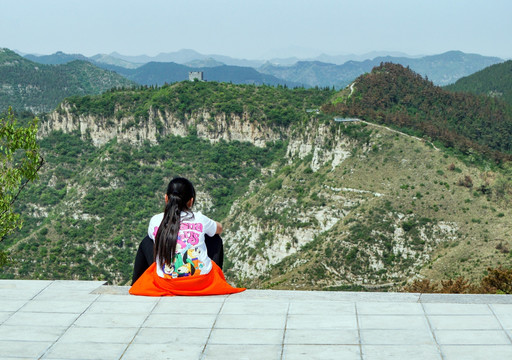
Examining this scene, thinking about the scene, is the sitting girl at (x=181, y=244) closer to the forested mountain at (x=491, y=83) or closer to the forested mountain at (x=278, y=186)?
the forested mountain at (x=278, y=186)

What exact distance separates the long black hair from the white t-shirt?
0.12 metres

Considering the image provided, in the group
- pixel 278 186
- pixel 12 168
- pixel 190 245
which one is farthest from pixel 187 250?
pixel 278 186

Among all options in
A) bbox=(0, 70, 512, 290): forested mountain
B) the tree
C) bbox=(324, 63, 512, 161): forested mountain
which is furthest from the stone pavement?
bbox=(324, 63, 512, 161): forested mountain

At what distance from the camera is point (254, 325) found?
388 inches

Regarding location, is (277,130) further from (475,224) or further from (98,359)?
(98,359)

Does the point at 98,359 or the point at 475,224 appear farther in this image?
the point at 475,224

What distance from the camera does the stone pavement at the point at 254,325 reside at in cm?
888

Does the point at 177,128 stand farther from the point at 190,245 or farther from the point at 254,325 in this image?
the point at 254,325

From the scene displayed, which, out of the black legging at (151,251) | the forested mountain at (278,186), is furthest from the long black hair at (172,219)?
the forested mountain at (278,186)

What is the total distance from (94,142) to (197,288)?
108747mm

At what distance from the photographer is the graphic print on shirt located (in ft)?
34.5

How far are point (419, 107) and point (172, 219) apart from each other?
79.6 metres

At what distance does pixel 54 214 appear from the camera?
307 feet

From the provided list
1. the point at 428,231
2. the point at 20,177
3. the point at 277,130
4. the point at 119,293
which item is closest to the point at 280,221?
the point at 428,231
